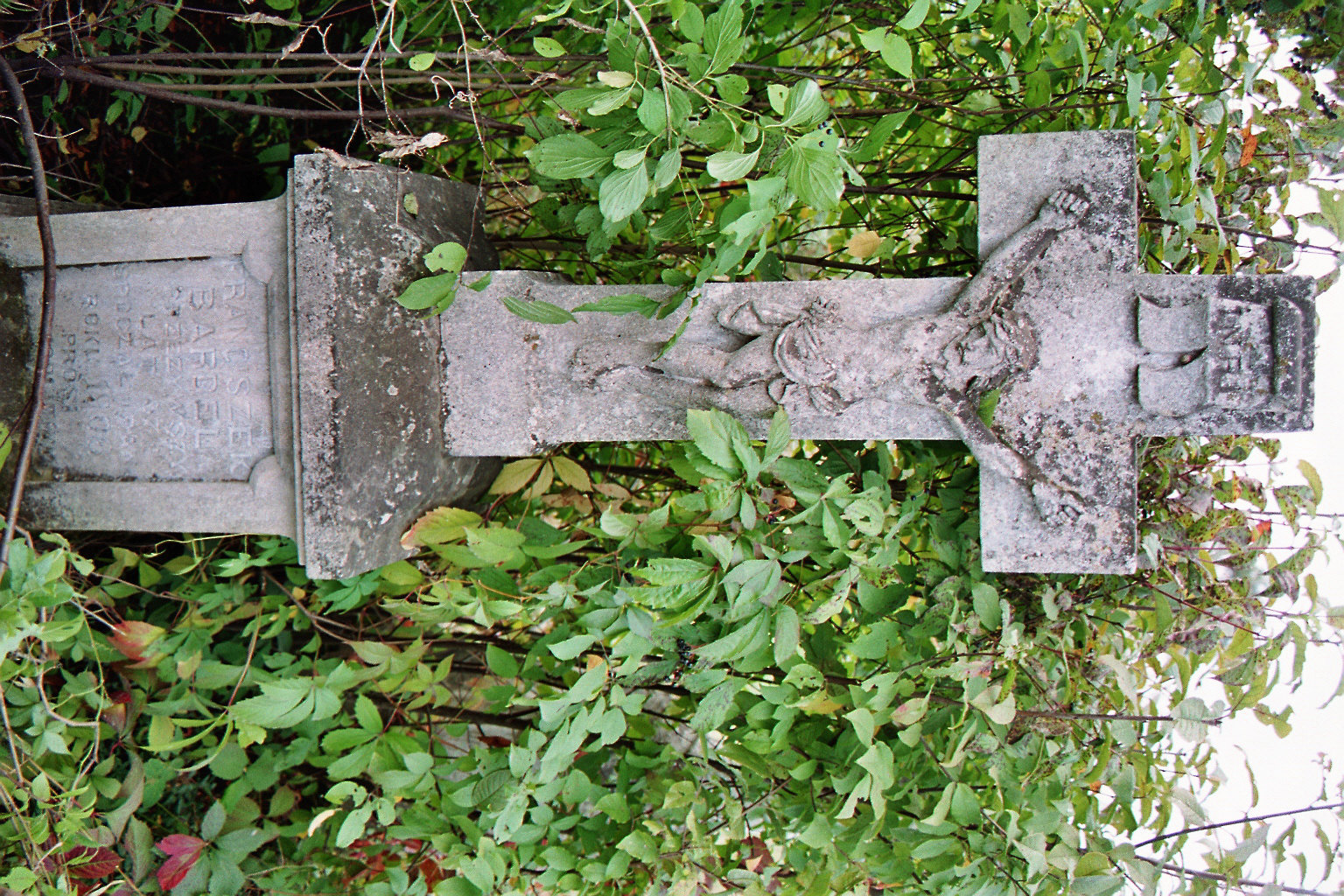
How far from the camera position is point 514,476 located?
231 cm

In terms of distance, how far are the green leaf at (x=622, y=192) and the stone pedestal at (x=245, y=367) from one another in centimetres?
66

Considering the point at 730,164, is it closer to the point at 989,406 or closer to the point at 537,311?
the point at 537,311

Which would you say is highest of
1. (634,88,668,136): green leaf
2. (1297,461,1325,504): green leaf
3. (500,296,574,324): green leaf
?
(634,88,668,136): green leaf

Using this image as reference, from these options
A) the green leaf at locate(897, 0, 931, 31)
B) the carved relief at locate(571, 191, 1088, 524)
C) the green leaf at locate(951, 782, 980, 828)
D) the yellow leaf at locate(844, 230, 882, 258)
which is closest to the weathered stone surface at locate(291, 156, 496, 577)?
the carved relief at locate(571, 191, 1088, 524)

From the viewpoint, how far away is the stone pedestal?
193 centimetres

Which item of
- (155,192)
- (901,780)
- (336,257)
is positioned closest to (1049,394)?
(901,780)

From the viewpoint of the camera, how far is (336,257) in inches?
75.8

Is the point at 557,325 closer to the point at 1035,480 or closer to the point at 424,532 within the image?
the point at 424,532

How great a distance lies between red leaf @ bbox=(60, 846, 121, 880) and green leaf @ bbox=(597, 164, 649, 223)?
Result: 188 cm

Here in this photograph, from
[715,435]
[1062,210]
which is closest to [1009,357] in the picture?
[1062,210]

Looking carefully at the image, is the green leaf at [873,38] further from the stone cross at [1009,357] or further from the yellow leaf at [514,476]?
the yellow leaf at [514,476]

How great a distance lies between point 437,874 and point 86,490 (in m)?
1.57

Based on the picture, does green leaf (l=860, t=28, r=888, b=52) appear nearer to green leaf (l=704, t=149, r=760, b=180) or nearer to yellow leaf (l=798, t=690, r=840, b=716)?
green leaf (l=704, t=149, r=760, b=180)

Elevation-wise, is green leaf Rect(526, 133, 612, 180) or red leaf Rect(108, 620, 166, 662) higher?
green leaf Rect(526, 133, 612, 180)
